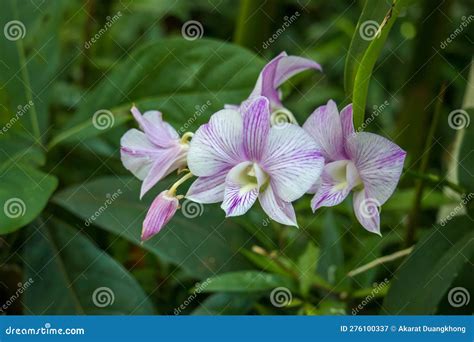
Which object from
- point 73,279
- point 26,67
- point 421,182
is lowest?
point 73,279

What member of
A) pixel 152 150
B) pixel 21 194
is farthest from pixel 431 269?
pixel 21 194

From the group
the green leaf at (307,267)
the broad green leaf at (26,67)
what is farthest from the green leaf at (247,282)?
the broad green leaf at (26,67)

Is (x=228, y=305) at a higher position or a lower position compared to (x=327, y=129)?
lower

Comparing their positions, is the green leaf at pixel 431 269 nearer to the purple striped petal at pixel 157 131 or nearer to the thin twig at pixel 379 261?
the thin twig at pixel 379 261

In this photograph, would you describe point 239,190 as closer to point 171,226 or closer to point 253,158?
point 253,158

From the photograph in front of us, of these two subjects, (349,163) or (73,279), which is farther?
(73,279)

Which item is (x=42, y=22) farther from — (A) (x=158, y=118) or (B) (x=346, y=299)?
(B) (x=346, y=299)

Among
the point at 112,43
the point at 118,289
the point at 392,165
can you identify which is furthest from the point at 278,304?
the point at 112,43

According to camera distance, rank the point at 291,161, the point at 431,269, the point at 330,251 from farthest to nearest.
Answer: the point at 330,251 < the point at 431,269 < the point at 291,161
